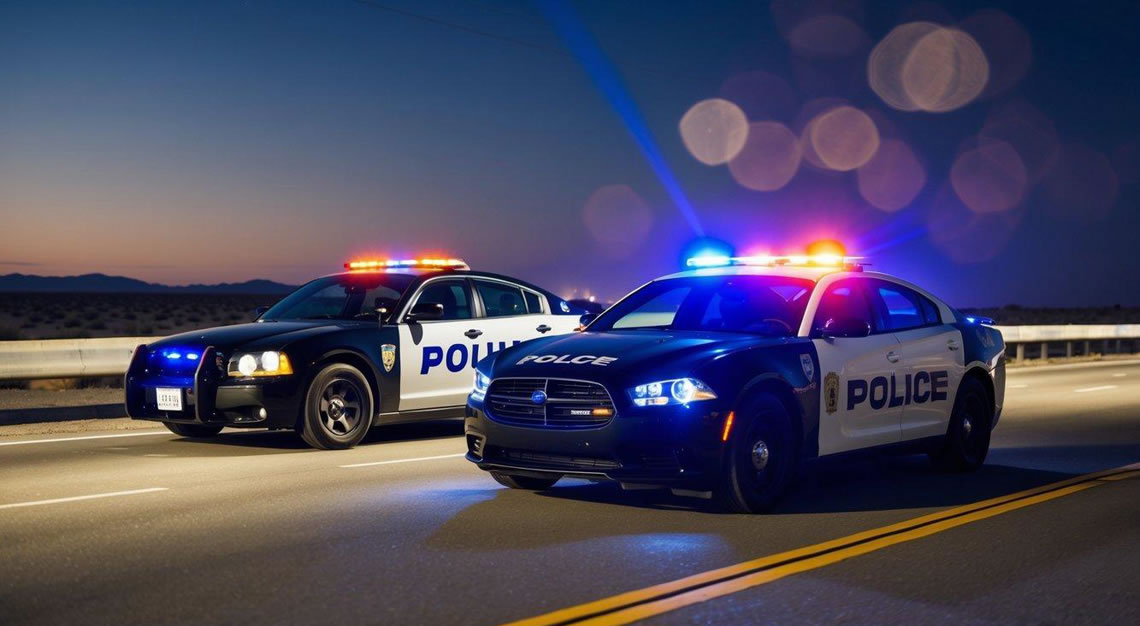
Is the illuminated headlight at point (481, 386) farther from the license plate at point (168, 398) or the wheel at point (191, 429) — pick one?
the wheel at point (191, 429)

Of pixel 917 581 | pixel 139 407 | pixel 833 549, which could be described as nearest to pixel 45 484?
pixel 139 407

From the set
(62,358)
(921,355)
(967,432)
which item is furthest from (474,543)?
(62,358)

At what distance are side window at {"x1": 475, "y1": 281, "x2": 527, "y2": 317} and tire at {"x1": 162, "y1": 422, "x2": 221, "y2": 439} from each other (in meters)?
2.98

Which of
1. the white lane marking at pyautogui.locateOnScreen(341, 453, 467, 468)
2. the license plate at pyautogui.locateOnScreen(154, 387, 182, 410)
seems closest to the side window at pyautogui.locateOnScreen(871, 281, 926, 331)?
the white lane marking at pyautogui.locateOnScreen(341, 453, 467, 468)

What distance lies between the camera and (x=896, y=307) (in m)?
10.6

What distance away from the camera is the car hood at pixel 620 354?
848cm

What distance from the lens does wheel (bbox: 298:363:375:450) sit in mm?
12109

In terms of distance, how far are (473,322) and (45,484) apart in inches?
199

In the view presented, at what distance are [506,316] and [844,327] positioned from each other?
18.0 ft

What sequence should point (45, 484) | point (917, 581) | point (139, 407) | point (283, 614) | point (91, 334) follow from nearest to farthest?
point (283, 614) → point (917, 581) → point (45, 484) → point (139, 407) → point (91, 334)

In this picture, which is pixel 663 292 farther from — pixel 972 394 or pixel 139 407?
pixel 139 407

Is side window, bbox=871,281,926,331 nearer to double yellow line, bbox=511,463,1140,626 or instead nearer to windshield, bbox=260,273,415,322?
double yellow line, bbox=511,463,1140,626

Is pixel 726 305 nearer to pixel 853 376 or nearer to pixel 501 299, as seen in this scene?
pixel 853 376

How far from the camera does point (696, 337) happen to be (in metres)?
9.20
